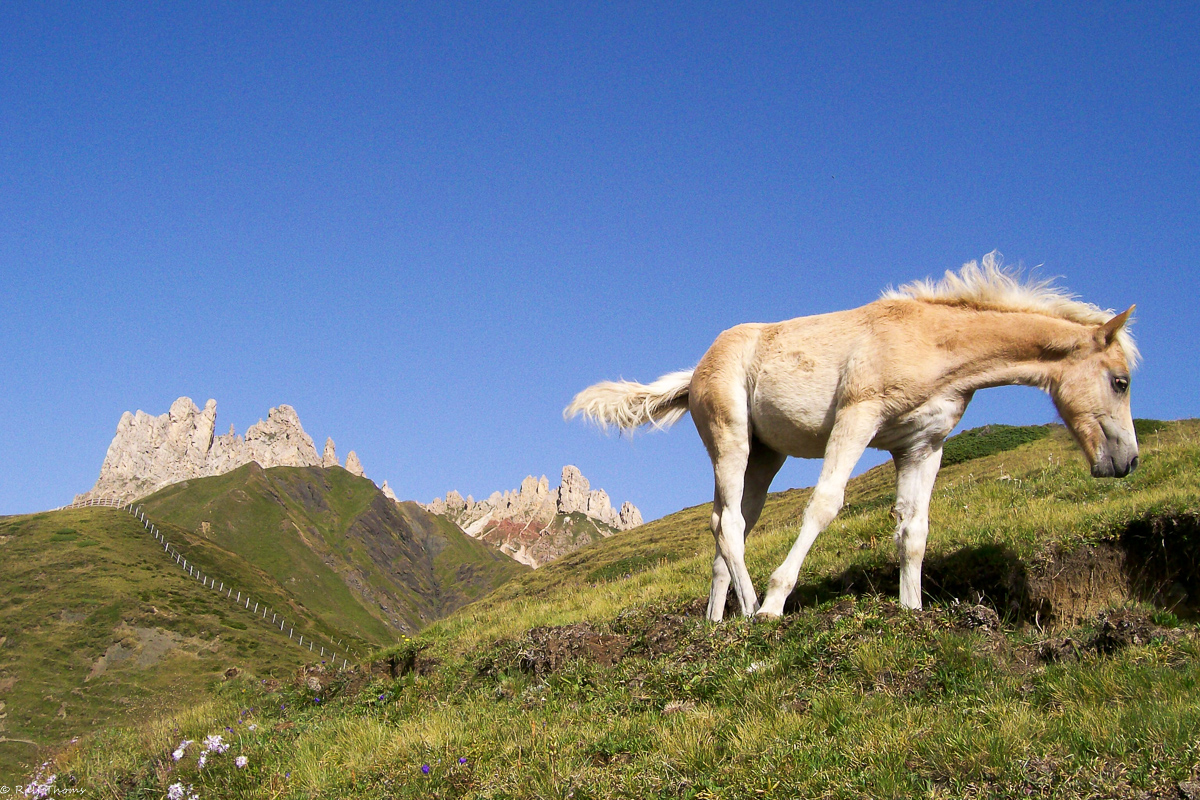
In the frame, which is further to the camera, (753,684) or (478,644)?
(478,644)

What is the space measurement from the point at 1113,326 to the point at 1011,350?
0.98 metres

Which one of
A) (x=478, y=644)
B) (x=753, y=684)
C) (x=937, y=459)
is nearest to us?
(x=753, y=684)

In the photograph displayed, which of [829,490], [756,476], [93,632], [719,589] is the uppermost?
[93,632]

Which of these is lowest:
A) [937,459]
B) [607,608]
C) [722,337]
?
[607,608]

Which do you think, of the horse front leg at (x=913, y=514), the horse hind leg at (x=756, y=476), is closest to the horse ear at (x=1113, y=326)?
the horse front leg at (x=913, y=514)

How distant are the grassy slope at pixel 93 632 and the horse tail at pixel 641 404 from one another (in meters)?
45.8

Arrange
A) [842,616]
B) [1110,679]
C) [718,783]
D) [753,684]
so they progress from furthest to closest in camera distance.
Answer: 1. [842,616]
2. [753,684]
3. [1110,679]
4. [718,783]

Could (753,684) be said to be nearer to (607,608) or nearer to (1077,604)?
(1077,604)

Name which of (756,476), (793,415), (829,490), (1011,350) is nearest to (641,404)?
(756,476)

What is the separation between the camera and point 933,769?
458 cm

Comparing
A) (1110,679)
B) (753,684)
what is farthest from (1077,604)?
(753,684)

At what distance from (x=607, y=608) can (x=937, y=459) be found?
17.5 feet

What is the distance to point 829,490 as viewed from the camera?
803cm

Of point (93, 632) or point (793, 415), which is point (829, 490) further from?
point (93, 632)
